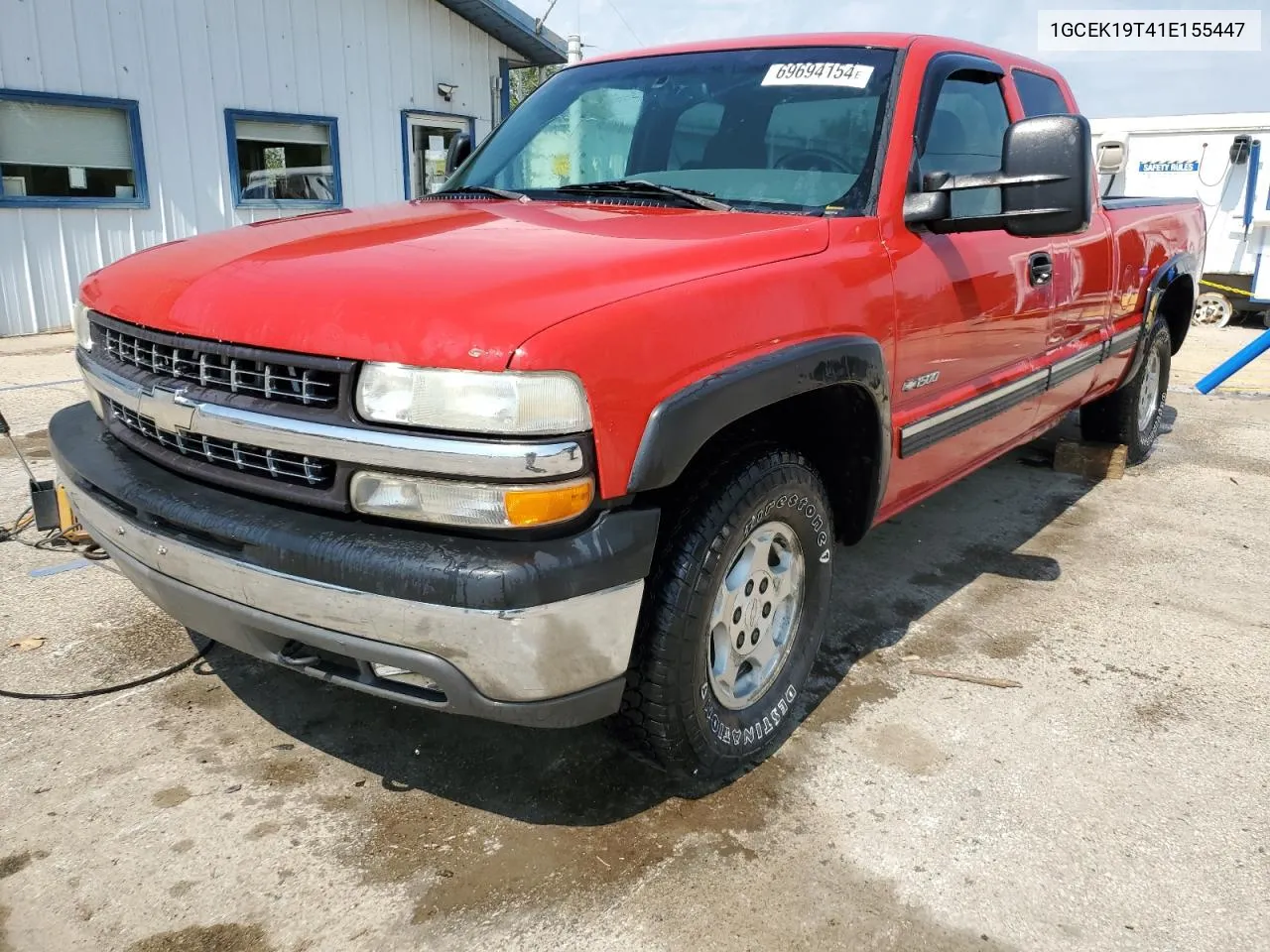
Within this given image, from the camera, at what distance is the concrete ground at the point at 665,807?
2.08m

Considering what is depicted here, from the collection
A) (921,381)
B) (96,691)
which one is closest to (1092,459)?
(921,381)

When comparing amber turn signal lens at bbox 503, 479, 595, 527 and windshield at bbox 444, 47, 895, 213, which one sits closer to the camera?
amber turn signal lens at bbox 503, 479, 595, 527

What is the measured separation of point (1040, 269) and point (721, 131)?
1.33 meters

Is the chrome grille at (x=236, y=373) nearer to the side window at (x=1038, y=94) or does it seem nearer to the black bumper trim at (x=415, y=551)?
the black bumper trim at (x=415, y=551)

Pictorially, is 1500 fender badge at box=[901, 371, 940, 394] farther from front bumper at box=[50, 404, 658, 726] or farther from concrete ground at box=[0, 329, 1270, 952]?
front bumper at box=[50, 404, 658, 726]

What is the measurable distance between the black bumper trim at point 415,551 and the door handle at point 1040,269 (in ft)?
7.27

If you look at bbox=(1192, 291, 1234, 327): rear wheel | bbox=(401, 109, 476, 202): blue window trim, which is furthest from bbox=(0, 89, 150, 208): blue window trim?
bbox=(1192, 291, 1234, 327): rear wheel

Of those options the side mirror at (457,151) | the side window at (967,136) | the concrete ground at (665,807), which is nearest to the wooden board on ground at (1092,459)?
the concrete ground at (665,807)

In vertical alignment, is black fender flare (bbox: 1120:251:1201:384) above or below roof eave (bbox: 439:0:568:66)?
below

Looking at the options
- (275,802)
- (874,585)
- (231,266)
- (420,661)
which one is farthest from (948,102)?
(275,802)

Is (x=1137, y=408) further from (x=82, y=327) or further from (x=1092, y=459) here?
(x=82, y=327)

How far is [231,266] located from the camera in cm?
229

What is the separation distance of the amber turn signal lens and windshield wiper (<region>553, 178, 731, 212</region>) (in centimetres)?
128

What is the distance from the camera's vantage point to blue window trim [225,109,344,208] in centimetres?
1014
